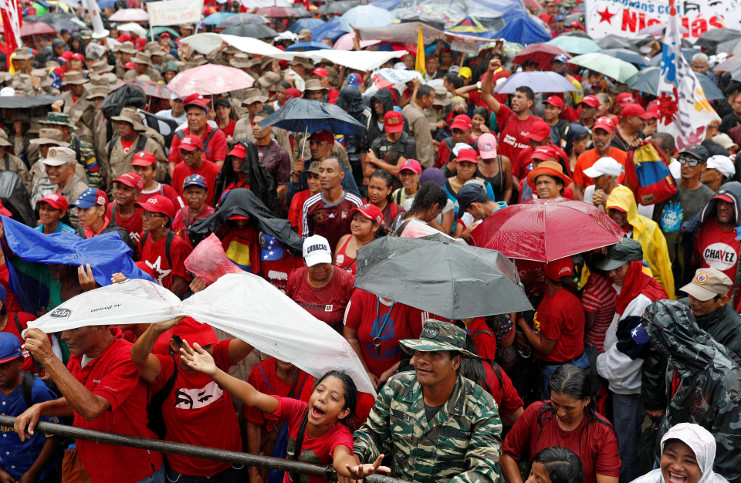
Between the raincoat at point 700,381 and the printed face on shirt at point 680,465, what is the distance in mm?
516

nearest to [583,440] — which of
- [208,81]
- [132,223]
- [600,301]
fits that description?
[600,301]

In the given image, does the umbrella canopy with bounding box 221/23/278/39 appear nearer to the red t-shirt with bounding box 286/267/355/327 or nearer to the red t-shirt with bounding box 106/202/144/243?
the red t-shirt with bounding box 106/202/144/243

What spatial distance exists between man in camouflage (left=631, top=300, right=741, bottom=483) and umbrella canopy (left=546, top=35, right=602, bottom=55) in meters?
11.0

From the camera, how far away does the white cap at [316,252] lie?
5168mm

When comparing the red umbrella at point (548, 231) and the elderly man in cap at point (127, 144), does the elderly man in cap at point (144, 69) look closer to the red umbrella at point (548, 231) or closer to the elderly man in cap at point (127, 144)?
the elderly man in cap at point (127, 144)

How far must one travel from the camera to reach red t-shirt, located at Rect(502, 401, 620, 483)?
4.16 metres

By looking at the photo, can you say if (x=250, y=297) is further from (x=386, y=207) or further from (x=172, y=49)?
(x=172, y=49)

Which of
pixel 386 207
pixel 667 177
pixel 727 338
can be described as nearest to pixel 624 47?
pixel 667 177

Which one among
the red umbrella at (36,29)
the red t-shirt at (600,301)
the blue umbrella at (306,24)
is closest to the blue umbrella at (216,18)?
the blue umbrella at (306,24)

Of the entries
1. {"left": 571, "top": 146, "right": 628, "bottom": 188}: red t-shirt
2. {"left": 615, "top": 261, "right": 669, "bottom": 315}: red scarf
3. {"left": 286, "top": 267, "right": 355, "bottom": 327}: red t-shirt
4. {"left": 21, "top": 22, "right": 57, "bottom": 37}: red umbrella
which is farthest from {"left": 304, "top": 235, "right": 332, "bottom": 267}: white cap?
{"left": 21, "top": 22, "right": 57, "bottom": 37}: red umbrella

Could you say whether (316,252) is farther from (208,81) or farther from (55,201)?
(208,81)

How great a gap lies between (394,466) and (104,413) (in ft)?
5.49

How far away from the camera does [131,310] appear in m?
3.90

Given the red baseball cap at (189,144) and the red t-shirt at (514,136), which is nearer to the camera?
the red baseball cap at (189,144)
